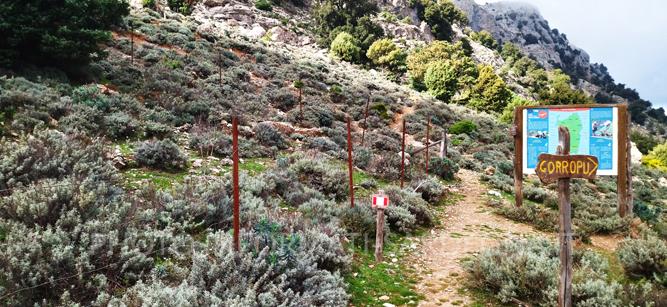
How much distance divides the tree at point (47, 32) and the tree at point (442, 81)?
36.0 m

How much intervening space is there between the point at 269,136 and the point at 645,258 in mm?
10486

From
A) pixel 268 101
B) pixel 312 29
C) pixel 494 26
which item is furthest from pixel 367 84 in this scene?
pixel 494 26

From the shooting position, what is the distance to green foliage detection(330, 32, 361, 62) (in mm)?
51344

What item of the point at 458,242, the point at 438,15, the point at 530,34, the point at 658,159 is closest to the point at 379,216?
the point at 458,242

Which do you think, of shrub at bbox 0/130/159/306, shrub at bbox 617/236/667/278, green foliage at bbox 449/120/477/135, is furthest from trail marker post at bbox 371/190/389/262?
green foliage at bbox 449/120/477/135

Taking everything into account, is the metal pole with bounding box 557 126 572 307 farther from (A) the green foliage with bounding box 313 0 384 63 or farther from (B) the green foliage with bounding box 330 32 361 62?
(A) the green foliage with bounding box 313 0 384 63

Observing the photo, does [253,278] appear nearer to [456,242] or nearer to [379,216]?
[379,216]

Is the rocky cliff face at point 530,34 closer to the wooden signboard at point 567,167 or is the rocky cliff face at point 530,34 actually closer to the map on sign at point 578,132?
the map on sign at point 578,132

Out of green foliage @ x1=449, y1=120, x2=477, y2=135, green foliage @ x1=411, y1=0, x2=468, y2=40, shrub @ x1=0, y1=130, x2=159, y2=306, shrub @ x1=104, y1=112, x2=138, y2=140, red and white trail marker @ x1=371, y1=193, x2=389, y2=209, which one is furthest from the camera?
green foliage @ x1=411, y1=0, x2=468, y2=40

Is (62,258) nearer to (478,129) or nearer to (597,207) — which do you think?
(597,207)

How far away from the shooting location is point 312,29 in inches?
2386

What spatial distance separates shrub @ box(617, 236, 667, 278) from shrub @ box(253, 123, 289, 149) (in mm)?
9617

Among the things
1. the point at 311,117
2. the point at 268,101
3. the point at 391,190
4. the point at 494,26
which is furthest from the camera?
the point at 494,26

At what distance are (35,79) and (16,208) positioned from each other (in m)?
9.60
